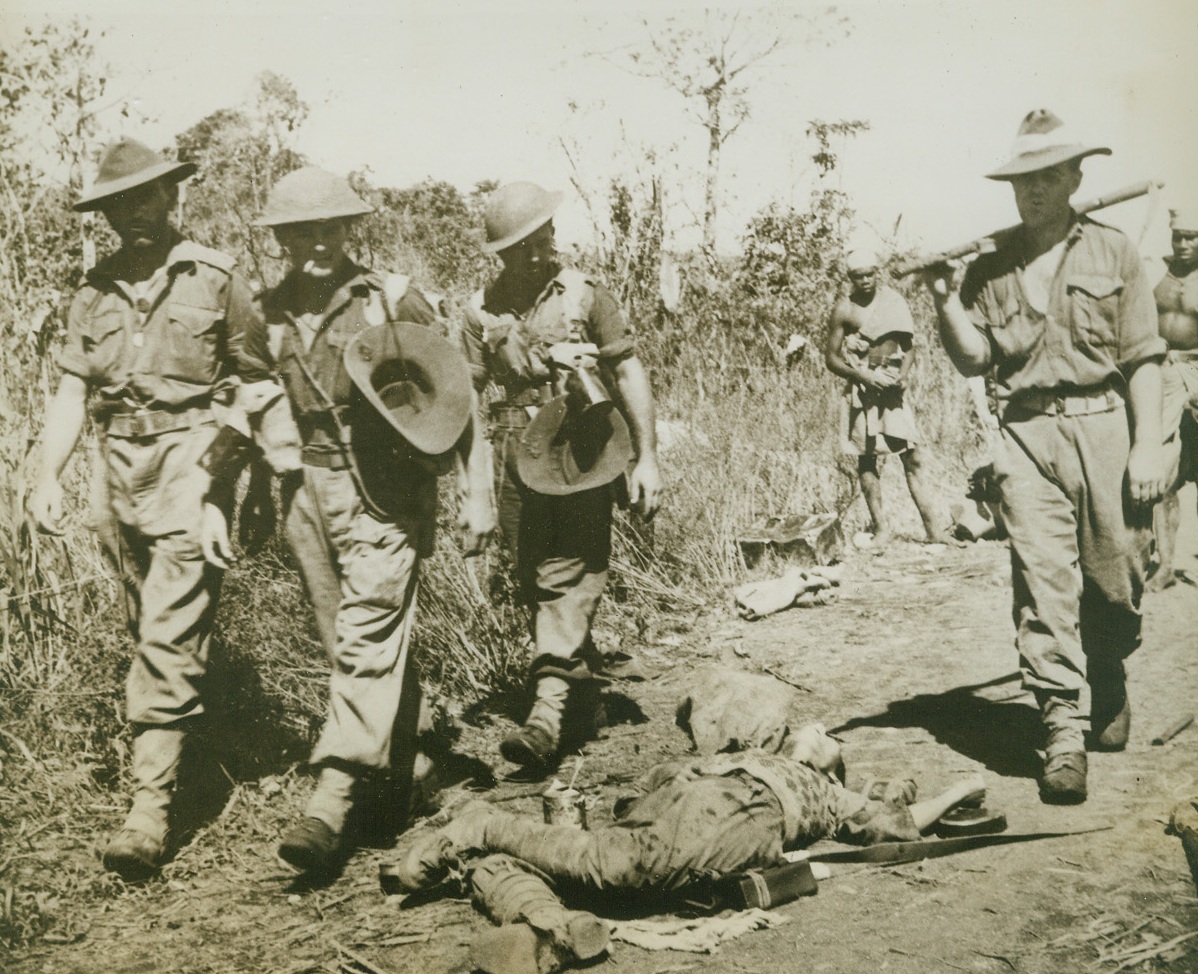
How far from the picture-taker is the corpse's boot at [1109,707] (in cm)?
389

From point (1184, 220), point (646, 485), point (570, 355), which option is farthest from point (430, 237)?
point (1184, 220)

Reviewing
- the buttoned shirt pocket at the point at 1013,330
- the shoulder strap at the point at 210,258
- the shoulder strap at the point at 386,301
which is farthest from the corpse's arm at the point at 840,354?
the shoulder strap at the point at 210,258

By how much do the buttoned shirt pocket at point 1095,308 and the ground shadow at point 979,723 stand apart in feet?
5.04

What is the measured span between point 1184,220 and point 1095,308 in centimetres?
259

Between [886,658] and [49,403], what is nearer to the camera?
[49,403]

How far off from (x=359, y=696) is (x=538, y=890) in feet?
3.10

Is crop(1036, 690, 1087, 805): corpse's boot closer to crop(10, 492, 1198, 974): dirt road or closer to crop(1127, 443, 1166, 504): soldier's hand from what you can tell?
crop(10, 492, 1198, 974): dirt road

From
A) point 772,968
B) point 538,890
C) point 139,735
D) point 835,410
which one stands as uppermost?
point 835,410

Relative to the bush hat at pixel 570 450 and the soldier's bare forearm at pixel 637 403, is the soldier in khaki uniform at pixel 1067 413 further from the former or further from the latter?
the bush hat at pixel 570 450

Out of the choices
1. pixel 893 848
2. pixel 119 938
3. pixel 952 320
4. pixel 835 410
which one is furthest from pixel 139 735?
pixel 835 410

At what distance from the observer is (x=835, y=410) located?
8.58m

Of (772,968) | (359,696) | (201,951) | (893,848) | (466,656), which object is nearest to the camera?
(772,968)

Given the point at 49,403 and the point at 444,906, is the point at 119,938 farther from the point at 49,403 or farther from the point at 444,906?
the point at 49,403

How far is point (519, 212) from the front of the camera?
13.5ft
